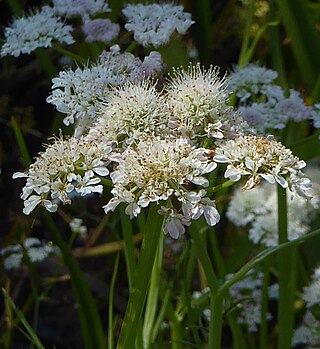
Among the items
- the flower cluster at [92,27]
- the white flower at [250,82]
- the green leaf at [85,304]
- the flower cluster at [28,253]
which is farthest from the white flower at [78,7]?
the flower cluster at [28,253]

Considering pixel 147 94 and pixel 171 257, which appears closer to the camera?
pixel 147 94

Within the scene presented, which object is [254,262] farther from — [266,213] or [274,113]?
[266,213]

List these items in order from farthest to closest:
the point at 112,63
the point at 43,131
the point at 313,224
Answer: the point at 43,131 → the point at 313,224 → the point at 112,63

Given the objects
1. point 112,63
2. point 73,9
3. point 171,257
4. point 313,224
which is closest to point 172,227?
point 112,63

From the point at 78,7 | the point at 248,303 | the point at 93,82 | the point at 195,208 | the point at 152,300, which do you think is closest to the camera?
the point at 195,208

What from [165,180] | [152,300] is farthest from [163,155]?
[152,300]

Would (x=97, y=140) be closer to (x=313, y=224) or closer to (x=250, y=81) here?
(x=250, y=81)

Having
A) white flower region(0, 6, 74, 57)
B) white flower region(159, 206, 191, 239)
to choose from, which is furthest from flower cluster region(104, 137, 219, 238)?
white flower region(0, 6, 74, 57)

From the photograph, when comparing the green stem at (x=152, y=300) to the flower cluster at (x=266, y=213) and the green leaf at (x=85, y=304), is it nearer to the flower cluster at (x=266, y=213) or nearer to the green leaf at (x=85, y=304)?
the green leaf at (x=85, y=304)
